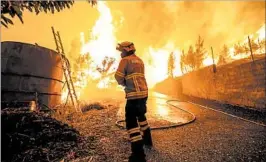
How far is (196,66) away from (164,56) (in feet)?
64.7

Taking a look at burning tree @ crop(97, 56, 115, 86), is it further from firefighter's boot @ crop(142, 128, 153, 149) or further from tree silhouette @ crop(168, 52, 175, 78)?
firefighter's boot @ crop(142, 128, 153, 149)

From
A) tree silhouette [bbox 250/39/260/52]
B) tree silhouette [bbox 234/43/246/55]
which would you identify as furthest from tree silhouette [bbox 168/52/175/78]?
tree silhouette [bbox 250/39/260/52]

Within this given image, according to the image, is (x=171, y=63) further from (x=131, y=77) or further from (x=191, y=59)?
(x=131, y=77)

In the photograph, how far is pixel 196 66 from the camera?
121 ft

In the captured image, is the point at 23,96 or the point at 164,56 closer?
the point at 23,96

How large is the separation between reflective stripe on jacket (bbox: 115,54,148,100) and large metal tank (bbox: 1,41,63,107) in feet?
20.3

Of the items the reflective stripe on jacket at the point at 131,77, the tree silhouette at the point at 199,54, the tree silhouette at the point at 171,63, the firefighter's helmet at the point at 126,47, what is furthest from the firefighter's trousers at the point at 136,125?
the tree silhouette at the point at 171,63

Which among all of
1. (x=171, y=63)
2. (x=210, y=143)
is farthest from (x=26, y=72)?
(x=171, y=63)

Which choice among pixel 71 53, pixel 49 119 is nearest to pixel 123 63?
pixel 49 119

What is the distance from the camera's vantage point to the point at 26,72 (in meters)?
9.00

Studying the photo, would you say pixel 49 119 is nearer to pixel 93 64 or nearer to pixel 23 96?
pixel 23 96

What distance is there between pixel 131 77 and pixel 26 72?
21.3 ft

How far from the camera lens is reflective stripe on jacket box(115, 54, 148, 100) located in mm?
4101

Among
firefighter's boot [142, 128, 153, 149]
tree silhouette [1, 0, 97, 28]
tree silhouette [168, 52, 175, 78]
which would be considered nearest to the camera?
tree silhouette [1, 0, 97, 28]
